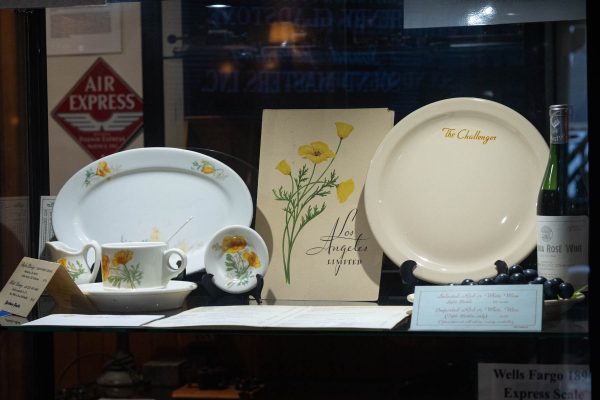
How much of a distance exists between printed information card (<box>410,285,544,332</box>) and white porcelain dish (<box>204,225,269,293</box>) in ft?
0.89

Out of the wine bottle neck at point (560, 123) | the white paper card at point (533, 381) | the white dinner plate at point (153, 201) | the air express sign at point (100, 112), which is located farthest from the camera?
the air express sign at point (100, 112)

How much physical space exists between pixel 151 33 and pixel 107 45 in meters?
0.08

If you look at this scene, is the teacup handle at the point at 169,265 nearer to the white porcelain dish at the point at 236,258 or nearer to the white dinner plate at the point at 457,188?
the white porcelain dish at the point at 236,258

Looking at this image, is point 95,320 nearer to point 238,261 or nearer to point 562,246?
point 238,261

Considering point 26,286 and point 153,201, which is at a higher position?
point 153,201

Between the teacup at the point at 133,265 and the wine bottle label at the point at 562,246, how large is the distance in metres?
0.50

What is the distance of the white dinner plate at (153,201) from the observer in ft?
4.06

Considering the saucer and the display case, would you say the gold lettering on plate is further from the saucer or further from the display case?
the saucer

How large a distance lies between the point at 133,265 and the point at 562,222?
561 millimetres

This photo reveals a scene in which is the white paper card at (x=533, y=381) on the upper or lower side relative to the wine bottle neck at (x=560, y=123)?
lower

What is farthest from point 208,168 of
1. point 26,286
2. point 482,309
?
point 482,309

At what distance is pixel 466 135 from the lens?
46.8 inches

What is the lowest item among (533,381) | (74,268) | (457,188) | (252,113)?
(533,381)

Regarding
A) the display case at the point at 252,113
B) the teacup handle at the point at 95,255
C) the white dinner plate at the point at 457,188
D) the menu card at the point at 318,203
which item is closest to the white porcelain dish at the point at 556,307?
the display case at the point at 252,113
